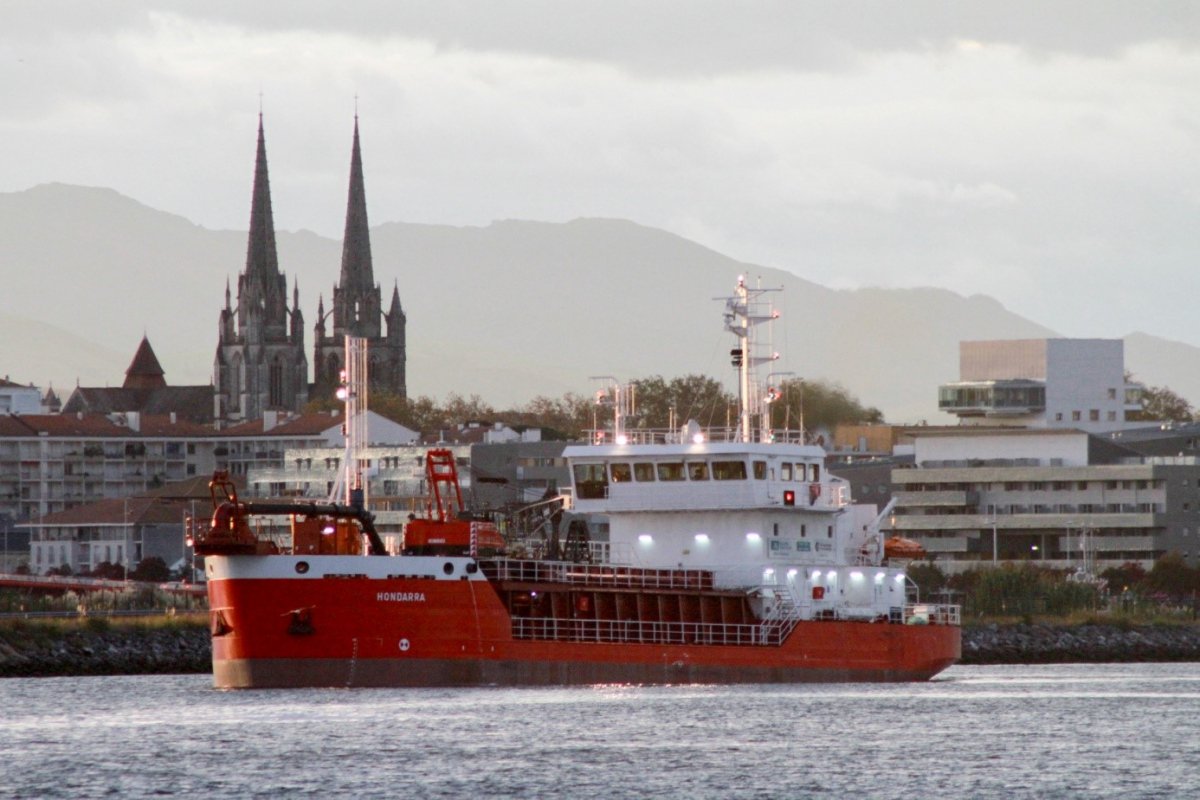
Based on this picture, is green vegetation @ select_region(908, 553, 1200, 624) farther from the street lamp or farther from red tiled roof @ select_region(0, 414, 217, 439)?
red tiled roof @ select_region(0, 414, 217, 439)

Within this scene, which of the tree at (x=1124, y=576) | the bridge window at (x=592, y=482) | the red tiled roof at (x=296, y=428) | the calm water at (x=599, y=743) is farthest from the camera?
the red tiled roof at (x=296, y=428)

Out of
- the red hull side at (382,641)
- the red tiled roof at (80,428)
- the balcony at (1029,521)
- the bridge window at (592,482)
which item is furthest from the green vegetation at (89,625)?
the red tiled roof at (80,428)

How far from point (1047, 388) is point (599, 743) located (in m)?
111

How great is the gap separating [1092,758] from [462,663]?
15.7 metres

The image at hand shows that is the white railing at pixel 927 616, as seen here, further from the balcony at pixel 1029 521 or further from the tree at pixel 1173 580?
the balcony at pixel 1029 521

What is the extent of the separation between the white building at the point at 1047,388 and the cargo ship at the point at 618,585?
86.9 meters

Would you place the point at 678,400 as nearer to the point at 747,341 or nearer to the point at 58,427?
the point at 58,427

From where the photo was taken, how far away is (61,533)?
474ft

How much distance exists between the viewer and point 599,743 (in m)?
49.2

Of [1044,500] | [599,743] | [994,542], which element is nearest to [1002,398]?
[1044,500]

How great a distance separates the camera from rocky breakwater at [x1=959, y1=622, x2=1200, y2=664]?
92.8 m

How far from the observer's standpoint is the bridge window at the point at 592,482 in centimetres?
6397

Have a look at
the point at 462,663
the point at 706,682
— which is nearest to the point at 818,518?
the point at 706,682

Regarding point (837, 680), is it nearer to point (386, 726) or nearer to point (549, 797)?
point (386, 726)
